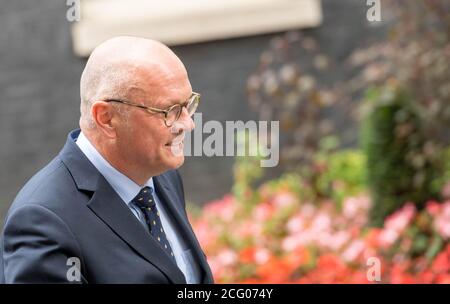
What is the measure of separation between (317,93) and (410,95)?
1093 mm

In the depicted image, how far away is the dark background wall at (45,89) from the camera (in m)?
7.61

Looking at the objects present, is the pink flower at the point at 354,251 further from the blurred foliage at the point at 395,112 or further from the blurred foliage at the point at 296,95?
the blurred foliage at the point at 296,95

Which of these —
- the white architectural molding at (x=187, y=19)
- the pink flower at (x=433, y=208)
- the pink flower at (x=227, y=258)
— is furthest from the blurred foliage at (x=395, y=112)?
the pink flower at (x=227, y=258)

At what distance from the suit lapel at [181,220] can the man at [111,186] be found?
0.06 metres

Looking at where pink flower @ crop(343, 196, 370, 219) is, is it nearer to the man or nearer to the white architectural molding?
the white architectural molding

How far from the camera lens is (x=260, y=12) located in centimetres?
734

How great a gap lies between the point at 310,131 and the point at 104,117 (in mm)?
4700

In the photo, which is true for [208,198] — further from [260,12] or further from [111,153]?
[111,153]

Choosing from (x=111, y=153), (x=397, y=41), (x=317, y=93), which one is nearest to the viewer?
(x=111, y=153)

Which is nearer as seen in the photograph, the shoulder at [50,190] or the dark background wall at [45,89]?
the shoulder at [50,190]

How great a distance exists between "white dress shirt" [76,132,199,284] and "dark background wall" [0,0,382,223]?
508cm

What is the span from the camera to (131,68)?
2.26 m
